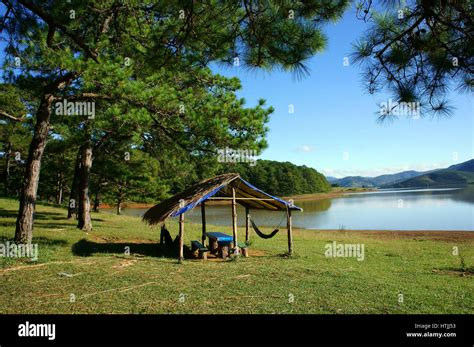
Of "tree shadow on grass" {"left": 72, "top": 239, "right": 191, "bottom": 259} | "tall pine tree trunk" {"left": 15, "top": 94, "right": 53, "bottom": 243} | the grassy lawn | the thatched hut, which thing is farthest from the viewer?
"tree shadow on grass" {"left": 72, "top": 239, "right": 191, "bottom": 259}

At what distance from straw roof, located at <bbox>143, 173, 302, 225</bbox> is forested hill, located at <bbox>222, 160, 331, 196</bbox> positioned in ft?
220

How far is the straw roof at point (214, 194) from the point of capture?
33.9 feet

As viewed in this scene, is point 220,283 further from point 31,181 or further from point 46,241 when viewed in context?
point 46,241

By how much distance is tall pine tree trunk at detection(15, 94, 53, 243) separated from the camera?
33.2 feet

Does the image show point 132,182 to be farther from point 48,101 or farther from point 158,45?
point 158,45

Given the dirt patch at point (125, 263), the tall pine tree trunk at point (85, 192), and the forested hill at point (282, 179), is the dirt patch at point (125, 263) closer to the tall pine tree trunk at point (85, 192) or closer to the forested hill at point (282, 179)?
the tall pine tree trunk at point (85, 192)

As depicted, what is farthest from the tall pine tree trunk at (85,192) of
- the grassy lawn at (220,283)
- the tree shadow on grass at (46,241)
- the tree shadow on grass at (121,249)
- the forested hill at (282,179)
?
the forested hill at (282,179)

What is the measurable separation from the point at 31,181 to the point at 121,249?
3.42 m

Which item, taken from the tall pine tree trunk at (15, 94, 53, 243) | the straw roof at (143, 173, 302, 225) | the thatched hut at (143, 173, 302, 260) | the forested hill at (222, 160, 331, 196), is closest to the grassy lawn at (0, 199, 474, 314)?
the tall pine tree trunk at (15, 94, 53, 243)

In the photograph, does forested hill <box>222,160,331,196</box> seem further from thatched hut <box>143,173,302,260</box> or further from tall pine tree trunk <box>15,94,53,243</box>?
tall pine tree trunk <box>15,94,53,243</box>

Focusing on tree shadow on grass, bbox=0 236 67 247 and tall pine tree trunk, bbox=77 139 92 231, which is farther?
tall pine tree trunk, bbox=77 139 92 231

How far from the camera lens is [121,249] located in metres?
11.9

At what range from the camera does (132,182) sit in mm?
21047
